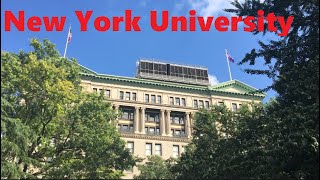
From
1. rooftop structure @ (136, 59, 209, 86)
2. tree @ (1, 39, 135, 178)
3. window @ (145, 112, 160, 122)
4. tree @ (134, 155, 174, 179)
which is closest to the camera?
tree @ (1, 39, 135, 178)

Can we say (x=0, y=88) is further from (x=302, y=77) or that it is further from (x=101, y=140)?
(x=302, y=77)

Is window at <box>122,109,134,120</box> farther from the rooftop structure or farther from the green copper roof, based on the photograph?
the rooftop structure

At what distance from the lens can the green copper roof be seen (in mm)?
70438

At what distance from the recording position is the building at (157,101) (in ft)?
228

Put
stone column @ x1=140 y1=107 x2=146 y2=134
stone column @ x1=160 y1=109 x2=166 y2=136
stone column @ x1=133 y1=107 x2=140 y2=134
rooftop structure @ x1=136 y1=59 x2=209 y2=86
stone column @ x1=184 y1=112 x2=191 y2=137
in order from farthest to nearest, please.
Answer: rooftop structure @ x1=136 y1=59 x2=209 y2=86, stone column @ x1=184 y1=112 x2=191 y2=137, stone column @ x1=160 y1=109 x2=166 y2=136, stone column @ x1=140 y1=107 x2=146 y2=134, stone column @ x1=133 y1=107 x2=140 y2=134

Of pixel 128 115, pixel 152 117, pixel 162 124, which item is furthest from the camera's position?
pixel 152 117

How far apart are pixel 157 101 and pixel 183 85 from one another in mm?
5910

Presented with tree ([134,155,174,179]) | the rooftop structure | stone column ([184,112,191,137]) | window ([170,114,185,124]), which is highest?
the rooftop structure

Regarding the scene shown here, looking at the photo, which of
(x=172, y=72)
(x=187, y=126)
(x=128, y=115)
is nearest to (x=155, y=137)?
(x=128, y=115)

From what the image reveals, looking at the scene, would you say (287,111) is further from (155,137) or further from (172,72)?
(172,72)

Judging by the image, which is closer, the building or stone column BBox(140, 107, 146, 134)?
the building

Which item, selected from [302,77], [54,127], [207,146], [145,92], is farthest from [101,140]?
[145,92]

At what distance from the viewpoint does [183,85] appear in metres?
74.6

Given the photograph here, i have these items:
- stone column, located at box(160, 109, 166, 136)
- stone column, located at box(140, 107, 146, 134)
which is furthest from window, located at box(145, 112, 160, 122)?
stone column, located at box(140, 107, 146, 134)
